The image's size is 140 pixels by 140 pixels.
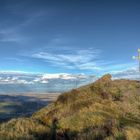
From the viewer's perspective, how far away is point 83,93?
2911cm

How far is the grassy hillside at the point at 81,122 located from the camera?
16281 mm

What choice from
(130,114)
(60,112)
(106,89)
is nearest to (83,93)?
(106,89)

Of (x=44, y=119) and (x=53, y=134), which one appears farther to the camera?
(x=44, y=119)

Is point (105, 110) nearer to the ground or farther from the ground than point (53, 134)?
farther from the ground

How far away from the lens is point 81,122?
20.7 meters

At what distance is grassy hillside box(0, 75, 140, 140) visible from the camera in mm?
16281

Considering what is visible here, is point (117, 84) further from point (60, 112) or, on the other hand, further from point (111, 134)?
point (111, 134)

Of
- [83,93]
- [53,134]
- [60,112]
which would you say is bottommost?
[53,134]

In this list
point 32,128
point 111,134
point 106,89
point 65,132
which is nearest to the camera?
point 111,134

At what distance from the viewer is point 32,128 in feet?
69.1

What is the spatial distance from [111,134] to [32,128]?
25.9ft

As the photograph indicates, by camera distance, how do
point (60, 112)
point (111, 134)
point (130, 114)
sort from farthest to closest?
1. point (60, 112)
2. point (130, 114)
3. point (111, 134)

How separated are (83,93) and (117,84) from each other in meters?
6.57

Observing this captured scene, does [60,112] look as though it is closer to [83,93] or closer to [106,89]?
[83,93]
